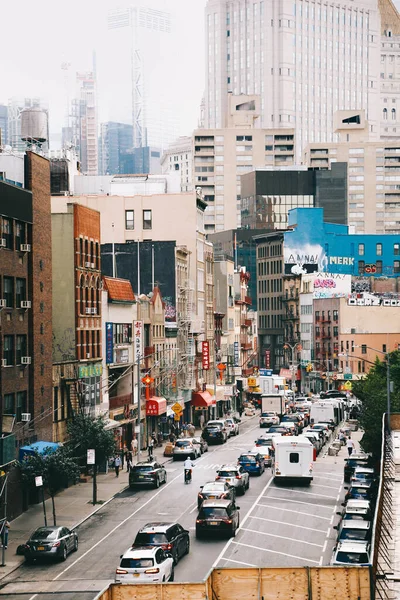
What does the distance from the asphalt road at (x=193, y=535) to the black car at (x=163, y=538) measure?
2.36 feet

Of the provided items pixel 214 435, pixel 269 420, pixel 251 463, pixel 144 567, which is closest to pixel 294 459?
pixel 251 463

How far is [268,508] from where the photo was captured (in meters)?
58.8

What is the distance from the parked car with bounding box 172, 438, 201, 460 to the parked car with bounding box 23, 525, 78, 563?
35.4 m

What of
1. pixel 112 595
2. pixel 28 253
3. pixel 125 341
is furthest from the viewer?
pixel 125 341

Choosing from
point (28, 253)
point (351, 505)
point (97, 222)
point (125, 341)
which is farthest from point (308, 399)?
point (351, 505)

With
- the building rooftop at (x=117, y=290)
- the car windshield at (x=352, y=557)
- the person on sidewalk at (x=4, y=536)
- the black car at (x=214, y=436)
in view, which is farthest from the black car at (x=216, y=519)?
the black car at (x=214, y=436)

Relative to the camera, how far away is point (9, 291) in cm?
6131

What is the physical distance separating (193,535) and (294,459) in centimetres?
1671

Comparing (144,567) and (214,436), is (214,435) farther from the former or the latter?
(144,567)

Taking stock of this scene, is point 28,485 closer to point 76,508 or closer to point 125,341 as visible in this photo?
point 76,508

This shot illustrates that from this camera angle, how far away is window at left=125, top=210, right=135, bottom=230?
119 metres

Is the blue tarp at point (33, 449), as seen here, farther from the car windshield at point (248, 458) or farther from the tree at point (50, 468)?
the car windshield at point (248, 458)

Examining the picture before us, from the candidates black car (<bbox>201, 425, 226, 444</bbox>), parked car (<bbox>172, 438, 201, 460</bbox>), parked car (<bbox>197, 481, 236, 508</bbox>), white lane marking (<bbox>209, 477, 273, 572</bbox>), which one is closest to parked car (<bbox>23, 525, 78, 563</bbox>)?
white lane marking (<bbox>209, 477, 273, 572</bbox>)

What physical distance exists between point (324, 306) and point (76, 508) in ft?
425
